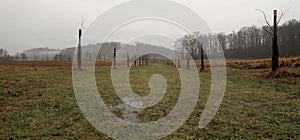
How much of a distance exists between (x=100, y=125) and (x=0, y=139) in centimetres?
239

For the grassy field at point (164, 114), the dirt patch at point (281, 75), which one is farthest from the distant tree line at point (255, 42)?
the grassy field at point (164, 114)

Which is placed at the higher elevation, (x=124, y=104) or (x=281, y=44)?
(x=281, y=44)

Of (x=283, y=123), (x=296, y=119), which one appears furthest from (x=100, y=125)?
(x=296, y=119)

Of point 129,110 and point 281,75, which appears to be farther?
point 281,75

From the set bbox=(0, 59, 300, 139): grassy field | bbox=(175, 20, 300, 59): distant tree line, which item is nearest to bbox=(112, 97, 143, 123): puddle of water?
bbox=(0, 59, 300, 139): grassy field

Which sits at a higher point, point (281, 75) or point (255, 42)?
point (255, 42)

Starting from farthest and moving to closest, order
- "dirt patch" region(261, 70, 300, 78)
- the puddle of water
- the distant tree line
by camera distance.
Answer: the distant tree line
"dirt patch" region(261, 70, 300, 78)
the puddle of water

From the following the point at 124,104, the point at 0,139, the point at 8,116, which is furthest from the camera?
the point at 124,104

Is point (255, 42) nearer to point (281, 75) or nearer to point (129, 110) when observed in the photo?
point (281, 75)

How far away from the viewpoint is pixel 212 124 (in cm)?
706

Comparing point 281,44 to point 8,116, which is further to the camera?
point 281,44

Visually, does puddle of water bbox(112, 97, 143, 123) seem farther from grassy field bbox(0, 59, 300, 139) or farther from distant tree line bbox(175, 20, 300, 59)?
distant tree line bbox(175, 20, 300, 59)

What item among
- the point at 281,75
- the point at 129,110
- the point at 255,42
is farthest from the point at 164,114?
the point at 255,42

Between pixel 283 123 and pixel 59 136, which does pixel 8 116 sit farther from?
pixel 283 123
